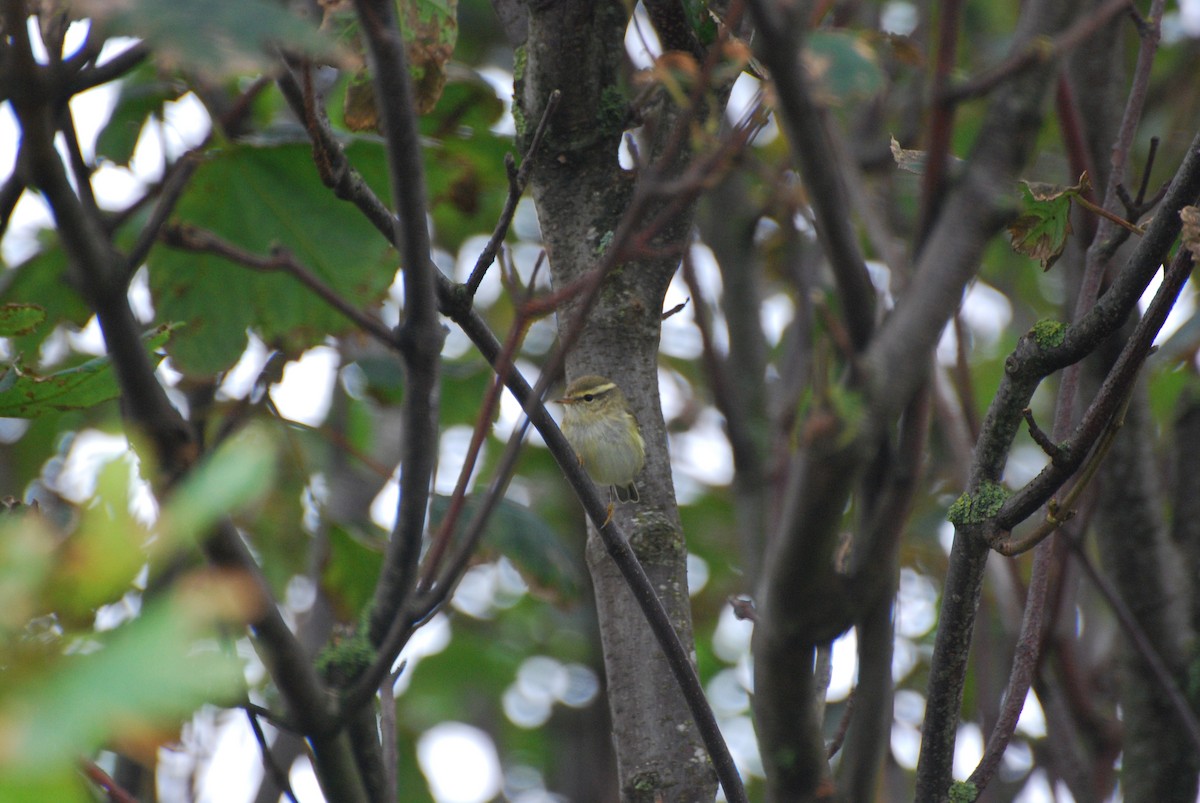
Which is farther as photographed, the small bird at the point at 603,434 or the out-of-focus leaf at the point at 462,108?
the out-of-focus leaf at the point at 462,108

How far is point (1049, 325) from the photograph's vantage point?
A: 1.79m

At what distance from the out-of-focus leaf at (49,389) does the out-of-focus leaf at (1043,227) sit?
5.23 ft

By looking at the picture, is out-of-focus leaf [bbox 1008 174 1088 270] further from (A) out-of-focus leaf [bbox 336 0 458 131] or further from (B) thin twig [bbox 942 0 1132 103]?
(A) out-of-focus leaf [bbox 336 0 458 131]

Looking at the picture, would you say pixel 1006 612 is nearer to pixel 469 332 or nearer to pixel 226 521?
pixel 469 332

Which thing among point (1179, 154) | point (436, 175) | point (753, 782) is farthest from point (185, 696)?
point (753, 782)

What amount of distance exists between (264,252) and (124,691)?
124 inches

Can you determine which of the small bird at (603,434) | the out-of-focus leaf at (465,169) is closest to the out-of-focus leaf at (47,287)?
the out-of-focus leaf at (465,169)

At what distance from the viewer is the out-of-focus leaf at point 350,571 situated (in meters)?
3.70

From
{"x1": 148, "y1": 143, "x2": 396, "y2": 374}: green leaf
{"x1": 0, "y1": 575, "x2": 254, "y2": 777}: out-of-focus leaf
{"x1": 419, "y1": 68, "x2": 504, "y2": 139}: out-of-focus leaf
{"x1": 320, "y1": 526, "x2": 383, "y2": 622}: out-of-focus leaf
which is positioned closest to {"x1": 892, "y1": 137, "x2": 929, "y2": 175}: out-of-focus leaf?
{"x1": 0, "y1": 575, "x2": 254, "y2": 777}: out-of-focus leaf

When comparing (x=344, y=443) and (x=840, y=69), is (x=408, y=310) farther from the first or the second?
(x=344, y=443)

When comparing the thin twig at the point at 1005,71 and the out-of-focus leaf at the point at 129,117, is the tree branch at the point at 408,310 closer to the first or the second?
the thin twig at the point at 1005,71

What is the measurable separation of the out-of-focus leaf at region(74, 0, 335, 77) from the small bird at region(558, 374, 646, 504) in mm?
1644

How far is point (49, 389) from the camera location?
1799 mm

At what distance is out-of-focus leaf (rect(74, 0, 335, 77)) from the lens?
88cm
